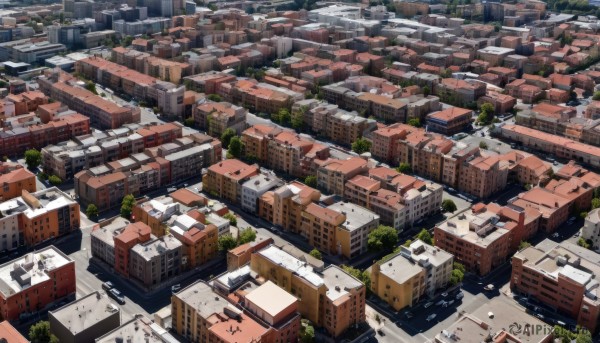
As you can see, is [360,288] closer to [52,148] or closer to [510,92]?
[52,148]

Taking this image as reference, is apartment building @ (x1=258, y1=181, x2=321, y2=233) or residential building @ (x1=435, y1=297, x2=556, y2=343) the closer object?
residential building @ (x1=435, y1=297, x2=556, y2=343)

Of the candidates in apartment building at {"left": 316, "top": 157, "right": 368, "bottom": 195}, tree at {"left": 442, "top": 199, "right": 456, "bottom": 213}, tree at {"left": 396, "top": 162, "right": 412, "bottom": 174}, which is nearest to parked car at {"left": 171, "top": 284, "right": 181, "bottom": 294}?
apartment building at {"left": 316, "top": 157, "right": 368, "bottom": 195}

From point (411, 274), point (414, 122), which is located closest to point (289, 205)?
point (411, 274)

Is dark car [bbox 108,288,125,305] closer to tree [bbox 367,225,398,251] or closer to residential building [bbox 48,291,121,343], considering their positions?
residential building [bbox 48,291,121,343]

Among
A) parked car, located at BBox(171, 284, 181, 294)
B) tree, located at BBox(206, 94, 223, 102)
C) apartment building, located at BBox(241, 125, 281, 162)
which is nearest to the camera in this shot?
parked car, located at BBox(171, 284, 181, 294)

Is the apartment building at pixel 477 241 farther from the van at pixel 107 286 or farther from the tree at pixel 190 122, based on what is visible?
the tree at pixel 190 122

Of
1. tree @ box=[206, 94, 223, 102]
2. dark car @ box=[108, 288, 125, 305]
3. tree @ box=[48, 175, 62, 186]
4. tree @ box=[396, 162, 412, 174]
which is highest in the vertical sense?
tree @ box=[206, 94, 223, 102]

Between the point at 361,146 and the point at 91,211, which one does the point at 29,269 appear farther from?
the point at 361,146

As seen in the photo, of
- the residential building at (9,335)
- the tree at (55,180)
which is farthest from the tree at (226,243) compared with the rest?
the tree at (55,180)
